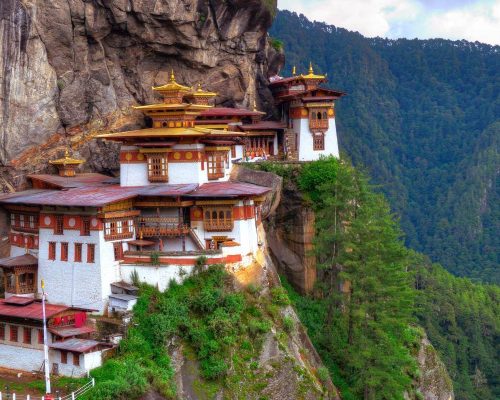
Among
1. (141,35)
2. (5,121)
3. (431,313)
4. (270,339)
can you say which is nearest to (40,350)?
(270,339)

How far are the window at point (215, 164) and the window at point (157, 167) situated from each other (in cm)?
248

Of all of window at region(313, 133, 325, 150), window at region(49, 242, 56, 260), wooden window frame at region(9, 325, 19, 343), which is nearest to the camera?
wooden window frame at region(9, 325, 19, 343)

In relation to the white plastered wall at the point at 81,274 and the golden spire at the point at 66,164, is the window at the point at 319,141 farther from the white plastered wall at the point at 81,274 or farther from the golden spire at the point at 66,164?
the white plastered wall at the point at 81,274

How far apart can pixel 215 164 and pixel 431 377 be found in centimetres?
1854

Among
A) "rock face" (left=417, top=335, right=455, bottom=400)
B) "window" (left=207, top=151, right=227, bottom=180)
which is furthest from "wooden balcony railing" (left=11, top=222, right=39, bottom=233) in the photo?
"rock face" (left=417, top=335, right=455, bottom=400)

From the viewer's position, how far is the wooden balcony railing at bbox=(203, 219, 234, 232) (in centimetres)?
4238

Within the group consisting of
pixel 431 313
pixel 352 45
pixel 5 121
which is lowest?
pixel 431 313

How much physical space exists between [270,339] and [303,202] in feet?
42.8

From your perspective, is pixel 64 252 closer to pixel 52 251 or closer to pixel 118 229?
pixel 52 251

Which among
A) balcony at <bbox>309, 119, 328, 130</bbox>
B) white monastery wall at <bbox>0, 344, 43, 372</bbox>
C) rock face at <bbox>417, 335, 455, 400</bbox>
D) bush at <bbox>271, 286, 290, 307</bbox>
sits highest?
balcony at <bbox>309, 119, 328, 130</bbox>

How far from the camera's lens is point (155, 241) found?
139ft

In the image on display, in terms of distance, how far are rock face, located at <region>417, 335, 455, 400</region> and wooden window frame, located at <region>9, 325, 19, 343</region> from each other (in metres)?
24.1

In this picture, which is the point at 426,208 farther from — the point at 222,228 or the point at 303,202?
the point at 222,228

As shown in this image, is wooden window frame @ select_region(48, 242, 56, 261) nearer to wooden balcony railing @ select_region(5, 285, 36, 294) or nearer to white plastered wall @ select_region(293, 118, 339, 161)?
wooden balcony railing @ select_region(5, 285, 36, 294)
